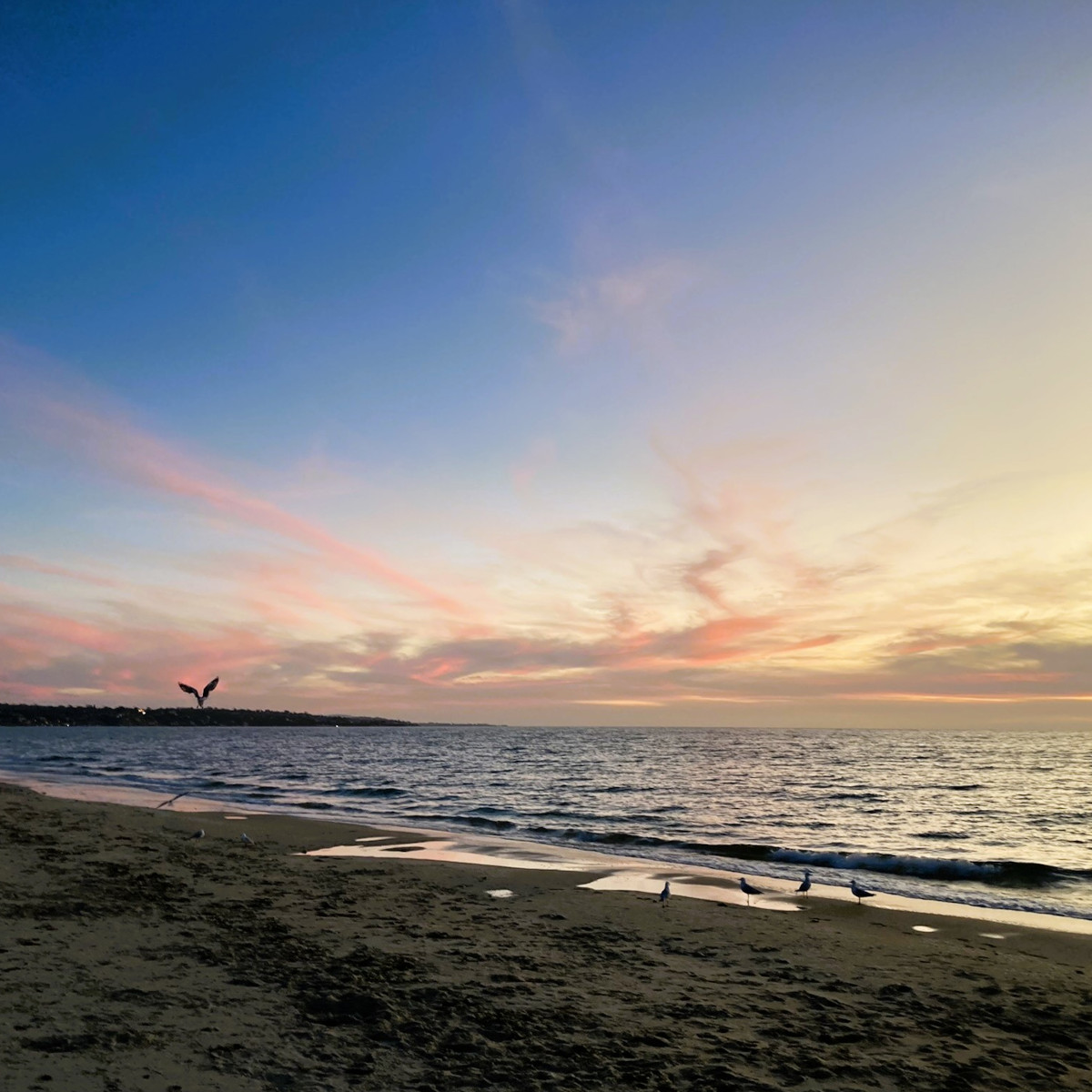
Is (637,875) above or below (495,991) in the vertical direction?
below

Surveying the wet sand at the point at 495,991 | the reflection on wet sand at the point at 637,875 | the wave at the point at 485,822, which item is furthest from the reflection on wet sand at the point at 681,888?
the wave at the point at 485,822

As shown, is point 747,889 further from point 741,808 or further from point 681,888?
point 741,808

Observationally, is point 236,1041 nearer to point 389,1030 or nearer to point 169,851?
point 389,1030

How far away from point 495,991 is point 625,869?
11.9 m

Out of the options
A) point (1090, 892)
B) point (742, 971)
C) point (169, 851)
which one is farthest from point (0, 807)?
point (1090, 892)

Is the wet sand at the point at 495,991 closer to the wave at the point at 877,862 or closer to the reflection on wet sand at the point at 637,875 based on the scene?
the reflection on wet sand at the point at 637,875

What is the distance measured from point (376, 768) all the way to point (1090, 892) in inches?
2024

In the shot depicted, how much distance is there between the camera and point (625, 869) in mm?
19891

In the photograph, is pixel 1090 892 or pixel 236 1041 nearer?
pixel 236 1041

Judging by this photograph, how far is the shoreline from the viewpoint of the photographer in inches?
618

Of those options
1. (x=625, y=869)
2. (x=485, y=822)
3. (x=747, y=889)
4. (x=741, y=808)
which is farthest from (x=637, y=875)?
(x=741, y=808)

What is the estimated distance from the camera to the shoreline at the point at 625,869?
15695 millimetres

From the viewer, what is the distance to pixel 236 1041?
22.8 feet

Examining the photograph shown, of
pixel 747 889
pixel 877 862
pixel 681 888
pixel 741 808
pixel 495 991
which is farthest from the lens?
pixel 741 808
